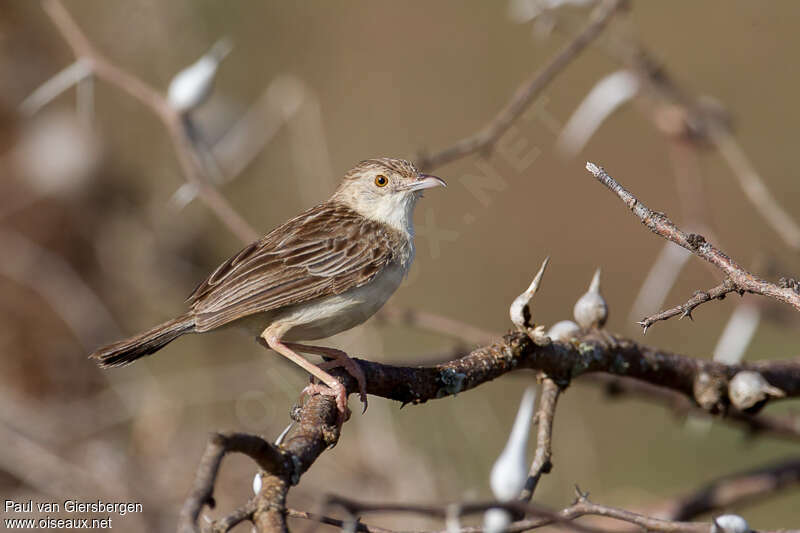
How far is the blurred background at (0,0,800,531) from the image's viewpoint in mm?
5004

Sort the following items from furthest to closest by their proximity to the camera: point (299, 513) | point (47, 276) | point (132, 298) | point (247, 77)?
point (247, 77) → point (132, 298) → point (47, 276) → point (299, 513)

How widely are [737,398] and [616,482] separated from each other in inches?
196

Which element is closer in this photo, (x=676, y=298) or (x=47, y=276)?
(x=47, y=276)

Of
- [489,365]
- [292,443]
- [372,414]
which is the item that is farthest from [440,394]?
[372,414]

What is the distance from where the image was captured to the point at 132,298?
7.25 meters

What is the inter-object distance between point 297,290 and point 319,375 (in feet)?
1.88

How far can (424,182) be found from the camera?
4.55 metres

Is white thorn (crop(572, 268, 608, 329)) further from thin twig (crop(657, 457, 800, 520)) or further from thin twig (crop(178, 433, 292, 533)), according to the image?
thin twig (crop(178, 433, 292, 533))

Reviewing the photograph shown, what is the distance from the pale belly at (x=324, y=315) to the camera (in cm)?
372

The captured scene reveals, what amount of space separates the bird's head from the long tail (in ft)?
3.71

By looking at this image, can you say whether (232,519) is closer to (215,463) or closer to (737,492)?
(215,463)

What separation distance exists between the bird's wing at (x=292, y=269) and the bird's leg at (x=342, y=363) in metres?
0.24

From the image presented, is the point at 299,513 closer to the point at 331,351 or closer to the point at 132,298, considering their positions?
the point at 331,351

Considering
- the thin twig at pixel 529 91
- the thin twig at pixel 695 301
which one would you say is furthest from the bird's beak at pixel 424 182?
the thin twig at pixel 695 301
